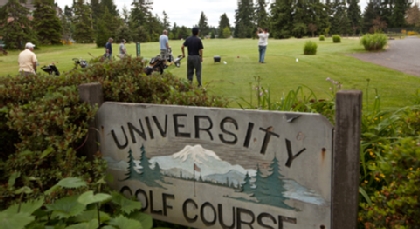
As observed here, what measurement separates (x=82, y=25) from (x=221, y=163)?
70.4 m

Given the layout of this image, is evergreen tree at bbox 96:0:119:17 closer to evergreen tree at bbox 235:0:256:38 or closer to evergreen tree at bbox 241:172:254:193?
evergreen tree at bbox 235:0:256:38

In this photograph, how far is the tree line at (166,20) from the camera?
52312 mm

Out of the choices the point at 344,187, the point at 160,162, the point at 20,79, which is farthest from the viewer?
the point at 20,79

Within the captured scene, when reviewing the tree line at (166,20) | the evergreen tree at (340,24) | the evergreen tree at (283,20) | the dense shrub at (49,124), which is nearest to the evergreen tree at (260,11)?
the tree line at (166,20)

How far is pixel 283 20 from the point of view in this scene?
72500mm

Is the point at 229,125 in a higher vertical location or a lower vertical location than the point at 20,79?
lower

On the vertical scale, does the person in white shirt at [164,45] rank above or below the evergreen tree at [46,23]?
below

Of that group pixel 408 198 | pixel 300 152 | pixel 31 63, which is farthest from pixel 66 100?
pixel 31 63

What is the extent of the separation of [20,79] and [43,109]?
80cm

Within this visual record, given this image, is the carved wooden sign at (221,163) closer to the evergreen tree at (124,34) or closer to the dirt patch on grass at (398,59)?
the dirt patch on grass at (398,59)

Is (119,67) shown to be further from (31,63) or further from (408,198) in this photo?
(31,63)

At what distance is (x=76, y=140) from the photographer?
286 cm

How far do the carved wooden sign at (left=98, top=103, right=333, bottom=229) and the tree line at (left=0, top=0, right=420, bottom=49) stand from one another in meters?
50.2

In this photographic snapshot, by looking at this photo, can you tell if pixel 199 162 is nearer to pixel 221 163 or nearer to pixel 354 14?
pixel 221 163
